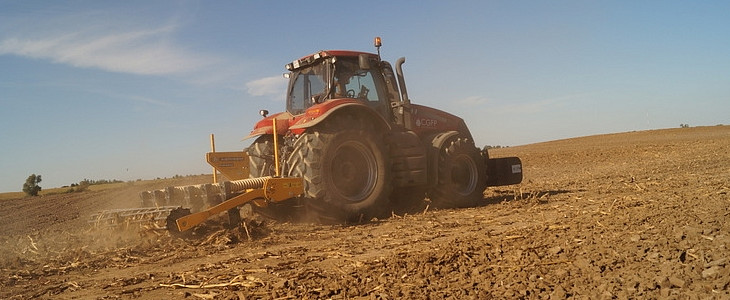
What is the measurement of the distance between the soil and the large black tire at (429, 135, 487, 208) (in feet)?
4.29

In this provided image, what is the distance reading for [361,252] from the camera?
443cm

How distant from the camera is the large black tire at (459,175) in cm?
793

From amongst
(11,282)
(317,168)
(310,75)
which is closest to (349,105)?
(317,168)

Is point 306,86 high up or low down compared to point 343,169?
up

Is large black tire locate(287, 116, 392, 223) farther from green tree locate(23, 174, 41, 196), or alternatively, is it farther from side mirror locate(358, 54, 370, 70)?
green tree locate(23, 174, 41, 196)

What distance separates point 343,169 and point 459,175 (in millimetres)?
2621

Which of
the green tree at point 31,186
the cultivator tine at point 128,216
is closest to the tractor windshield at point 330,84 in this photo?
the cultivator tine at point 128,216

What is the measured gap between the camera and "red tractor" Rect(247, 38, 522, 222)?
251 inches

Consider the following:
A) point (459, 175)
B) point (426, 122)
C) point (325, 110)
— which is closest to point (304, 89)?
point (325, 110)

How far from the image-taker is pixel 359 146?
6.85 meters

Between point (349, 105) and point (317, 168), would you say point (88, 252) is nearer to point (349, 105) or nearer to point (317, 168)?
point (317, 168)

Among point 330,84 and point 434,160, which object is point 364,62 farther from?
point 434,160

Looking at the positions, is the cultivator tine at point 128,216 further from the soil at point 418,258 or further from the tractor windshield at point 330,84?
the tractor windshield at point 330,84

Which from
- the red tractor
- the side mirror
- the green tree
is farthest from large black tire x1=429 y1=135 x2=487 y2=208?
the green tree
